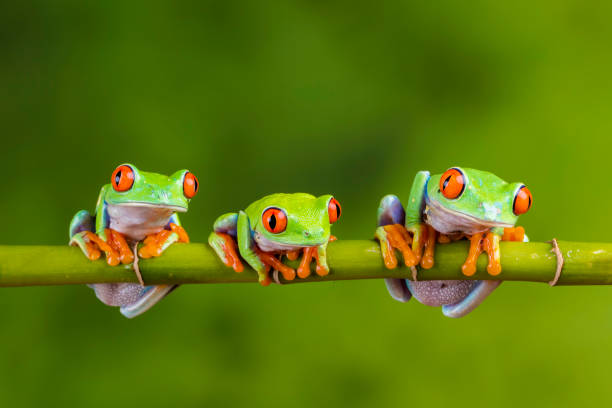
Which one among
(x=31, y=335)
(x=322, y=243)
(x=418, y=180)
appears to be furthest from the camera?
(x=31, y=335)

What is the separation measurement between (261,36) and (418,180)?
1.57m

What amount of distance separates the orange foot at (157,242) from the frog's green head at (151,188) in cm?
7

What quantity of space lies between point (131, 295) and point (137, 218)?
21cm

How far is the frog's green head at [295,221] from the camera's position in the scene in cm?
116

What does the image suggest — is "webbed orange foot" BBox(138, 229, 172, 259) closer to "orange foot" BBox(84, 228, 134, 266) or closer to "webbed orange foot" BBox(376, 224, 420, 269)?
"orange foot" BBox(84, 228, 134, 266)

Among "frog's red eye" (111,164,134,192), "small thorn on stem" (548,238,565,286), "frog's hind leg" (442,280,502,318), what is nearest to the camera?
"small thorn on stem" (548,238,565,286)

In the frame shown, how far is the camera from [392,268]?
1163 mm

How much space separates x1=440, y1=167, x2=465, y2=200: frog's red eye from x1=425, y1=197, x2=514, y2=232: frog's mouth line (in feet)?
0.11

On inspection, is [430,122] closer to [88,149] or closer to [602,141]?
[602,141]

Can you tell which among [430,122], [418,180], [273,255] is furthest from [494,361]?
[273,255]

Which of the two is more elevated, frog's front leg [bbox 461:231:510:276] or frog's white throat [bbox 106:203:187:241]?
frog's white throat [bbox 106:203:187:241]

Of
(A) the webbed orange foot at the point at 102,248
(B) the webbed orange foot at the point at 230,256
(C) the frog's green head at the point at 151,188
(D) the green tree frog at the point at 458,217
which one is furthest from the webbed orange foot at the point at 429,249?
(A) the webbed orange foot at the point at 102,248

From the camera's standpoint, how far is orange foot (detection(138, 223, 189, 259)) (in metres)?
1.18

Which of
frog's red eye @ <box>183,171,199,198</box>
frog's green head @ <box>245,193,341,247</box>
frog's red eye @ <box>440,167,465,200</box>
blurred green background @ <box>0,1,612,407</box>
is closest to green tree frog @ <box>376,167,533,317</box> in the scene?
frog's red eye @ <box>440,167,465,200</box>
